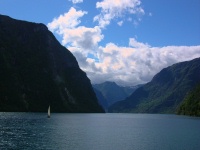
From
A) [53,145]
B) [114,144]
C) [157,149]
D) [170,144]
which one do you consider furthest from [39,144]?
[170,144]

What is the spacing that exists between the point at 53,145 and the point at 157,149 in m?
26.6

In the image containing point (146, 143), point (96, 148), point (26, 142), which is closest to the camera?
point (96, 148)

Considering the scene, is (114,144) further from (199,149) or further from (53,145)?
(199,149)

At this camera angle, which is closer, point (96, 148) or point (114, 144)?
point (96, 148)

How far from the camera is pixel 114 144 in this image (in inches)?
3472

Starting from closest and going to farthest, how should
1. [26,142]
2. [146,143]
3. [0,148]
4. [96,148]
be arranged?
[0,148], [96,148], [26,142], [146,143]

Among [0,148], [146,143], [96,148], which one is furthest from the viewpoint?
[146,143]

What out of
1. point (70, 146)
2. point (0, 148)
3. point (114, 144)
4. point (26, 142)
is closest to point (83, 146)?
point (70, 146)

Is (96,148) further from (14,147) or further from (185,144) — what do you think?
(185,144)

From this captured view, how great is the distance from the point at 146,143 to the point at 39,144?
3058cm

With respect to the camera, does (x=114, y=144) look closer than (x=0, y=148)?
No

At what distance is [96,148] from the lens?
262 feet

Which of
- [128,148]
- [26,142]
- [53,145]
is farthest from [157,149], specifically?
[26,142]

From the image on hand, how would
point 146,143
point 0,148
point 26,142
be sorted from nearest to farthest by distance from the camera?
1. point 0,148
2. point 26,142
3. point 146,143
